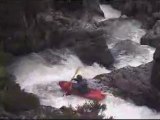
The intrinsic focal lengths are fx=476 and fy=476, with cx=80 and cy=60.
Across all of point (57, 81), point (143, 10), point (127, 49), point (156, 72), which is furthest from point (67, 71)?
point (143, 10)

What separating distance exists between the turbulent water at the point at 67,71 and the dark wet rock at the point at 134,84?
1.04ft

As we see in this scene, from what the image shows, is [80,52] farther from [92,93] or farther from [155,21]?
[155,21]

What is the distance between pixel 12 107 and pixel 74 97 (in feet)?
12.7

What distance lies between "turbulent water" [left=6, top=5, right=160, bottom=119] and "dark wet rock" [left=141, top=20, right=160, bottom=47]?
383 mm

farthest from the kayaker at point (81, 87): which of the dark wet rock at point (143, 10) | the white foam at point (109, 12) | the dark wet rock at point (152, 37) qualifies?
the white foam at point (109, 12)

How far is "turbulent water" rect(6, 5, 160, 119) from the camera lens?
1652 centimetres

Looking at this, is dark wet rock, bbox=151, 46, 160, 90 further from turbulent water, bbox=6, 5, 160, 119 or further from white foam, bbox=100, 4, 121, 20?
white foam, bbox=100, 4, 121, 20

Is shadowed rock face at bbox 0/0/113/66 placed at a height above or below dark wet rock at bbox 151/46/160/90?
above

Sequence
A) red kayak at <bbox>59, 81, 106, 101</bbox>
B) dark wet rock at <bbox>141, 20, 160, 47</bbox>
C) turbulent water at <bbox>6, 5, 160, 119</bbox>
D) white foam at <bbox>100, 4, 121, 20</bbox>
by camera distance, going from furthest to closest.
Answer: white foam at <bbox>100, 4, 121, 20</bbox> < dark wet rock at <bbox>141, 20, 160, 47</bbox> < red kayak at <bbox>59, 81, 106, 101</bbox> < turbulent water at <bbox>6, 5, 160, 119</bbox>

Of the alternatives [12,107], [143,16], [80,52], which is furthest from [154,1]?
[12,107]

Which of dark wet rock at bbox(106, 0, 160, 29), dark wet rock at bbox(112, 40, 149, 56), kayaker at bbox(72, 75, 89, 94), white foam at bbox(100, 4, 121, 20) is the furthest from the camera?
white foam at bbox(100, 4, 121, 20)

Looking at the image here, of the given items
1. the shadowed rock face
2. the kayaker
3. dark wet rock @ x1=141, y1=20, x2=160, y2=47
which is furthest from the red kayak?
dark wet rock @ x1=141, y1=20, x2=160, y2=47

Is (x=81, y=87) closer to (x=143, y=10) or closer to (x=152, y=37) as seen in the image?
(x=152, y=37)

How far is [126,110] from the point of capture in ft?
53.6
